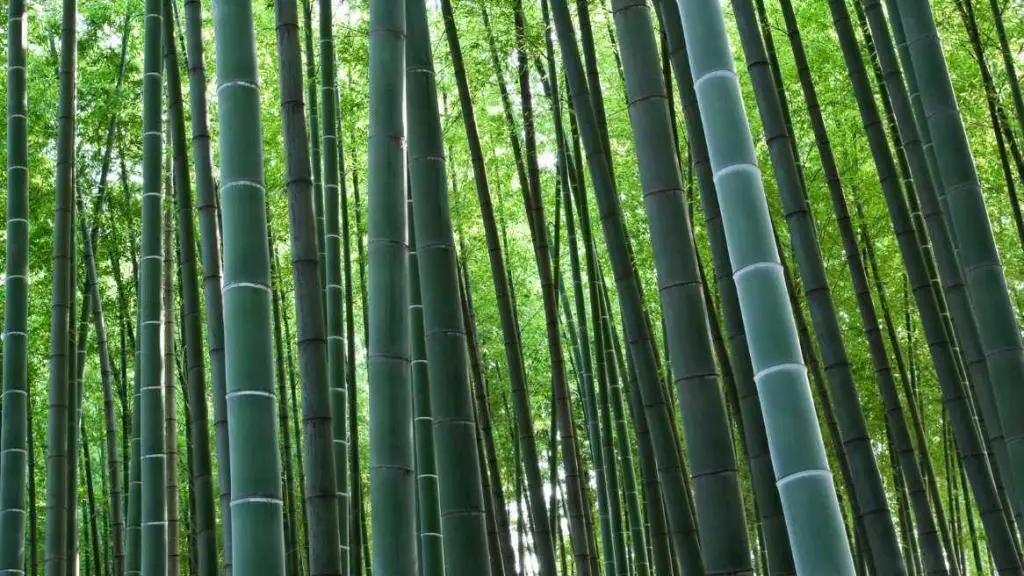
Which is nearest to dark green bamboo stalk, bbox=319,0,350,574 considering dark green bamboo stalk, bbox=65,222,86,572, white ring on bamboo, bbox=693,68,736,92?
dark green bamboo stalk, bbox=65,222,86,572

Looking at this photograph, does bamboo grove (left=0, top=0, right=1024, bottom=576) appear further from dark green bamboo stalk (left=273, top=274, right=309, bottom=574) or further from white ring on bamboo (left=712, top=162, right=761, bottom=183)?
dark green bamboo stalk (left=273, top=274, right=309, bottom=574)

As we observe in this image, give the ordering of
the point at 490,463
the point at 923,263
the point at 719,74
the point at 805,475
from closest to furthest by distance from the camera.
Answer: the point at 805,475 → the point at 719,74 → the point at 923,263 → the point at 490,463

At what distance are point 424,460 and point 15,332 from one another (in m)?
2.23

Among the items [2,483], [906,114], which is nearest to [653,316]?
[906,114]

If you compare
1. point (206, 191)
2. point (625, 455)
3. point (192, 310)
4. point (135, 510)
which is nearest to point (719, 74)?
point (206, 191)

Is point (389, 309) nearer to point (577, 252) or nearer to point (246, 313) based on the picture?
point (246, 313)

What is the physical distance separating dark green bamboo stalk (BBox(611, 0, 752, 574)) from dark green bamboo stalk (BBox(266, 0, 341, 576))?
3.34ft

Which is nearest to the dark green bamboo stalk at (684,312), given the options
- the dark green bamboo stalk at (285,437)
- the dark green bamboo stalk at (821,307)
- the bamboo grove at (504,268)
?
the bamboo grove at (504,268)

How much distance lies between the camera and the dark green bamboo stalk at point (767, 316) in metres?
2.17

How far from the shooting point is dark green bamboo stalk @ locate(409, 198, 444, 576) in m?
3.85

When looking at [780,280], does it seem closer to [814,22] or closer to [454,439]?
[454,439]

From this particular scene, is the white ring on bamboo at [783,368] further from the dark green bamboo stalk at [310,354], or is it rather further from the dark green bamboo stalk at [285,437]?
the dark green bamboo stalk at [285,437]

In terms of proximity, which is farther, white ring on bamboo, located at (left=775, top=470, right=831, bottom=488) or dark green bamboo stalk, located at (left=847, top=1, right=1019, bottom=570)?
dark green bamboo stalk, located at (left=847, top=1, right=1019, bottom=570)

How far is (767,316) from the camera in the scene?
2307 mm
